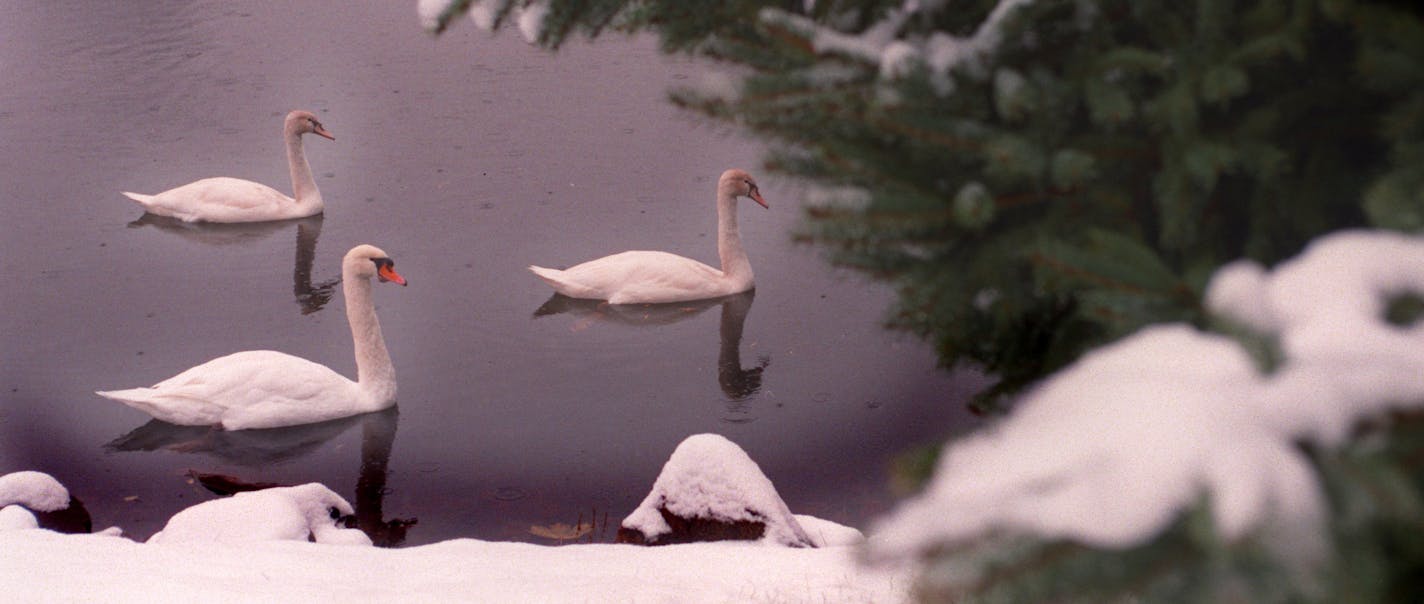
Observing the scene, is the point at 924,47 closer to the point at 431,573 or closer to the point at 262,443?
the point at 431,573

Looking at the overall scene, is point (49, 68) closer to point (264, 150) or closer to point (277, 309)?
point (264, 150)

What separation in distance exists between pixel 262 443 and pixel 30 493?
132cm

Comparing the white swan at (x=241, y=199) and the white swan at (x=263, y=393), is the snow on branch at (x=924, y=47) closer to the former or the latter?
the white swan at (x=263, y=393)

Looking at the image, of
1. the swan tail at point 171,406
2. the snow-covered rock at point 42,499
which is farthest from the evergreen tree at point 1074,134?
the swan tail at point 171,406

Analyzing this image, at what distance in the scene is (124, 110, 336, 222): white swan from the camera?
10.7 meters

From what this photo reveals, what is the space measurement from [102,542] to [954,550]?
4721 millimetres

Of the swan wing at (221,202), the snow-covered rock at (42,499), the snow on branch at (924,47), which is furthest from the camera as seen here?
the swan wing at (221,202)

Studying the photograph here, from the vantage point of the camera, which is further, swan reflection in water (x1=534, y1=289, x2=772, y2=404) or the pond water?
swan reflection in water (x1=534, y1=289, x2=772, y2=404)

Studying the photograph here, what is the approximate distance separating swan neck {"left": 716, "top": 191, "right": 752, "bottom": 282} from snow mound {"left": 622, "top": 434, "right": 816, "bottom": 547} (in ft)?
11.6

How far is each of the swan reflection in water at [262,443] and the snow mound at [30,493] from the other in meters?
0.81

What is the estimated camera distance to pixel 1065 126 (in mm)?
2094

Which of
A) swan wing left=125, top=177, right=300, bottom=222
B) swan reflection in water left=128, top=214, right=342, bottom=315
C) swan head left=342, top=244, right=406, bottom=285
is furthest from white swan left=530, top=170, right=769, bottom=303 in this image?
swan wing left=125, top=177, right=300, bottom=222

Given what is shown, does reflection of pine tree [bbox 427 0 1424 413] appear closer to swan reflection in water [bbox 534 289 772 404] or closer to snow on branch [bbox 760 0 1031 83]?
snow on branch [bbox 760 0 1031 83]

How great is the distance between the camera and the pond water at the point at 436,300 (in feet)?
22.6
